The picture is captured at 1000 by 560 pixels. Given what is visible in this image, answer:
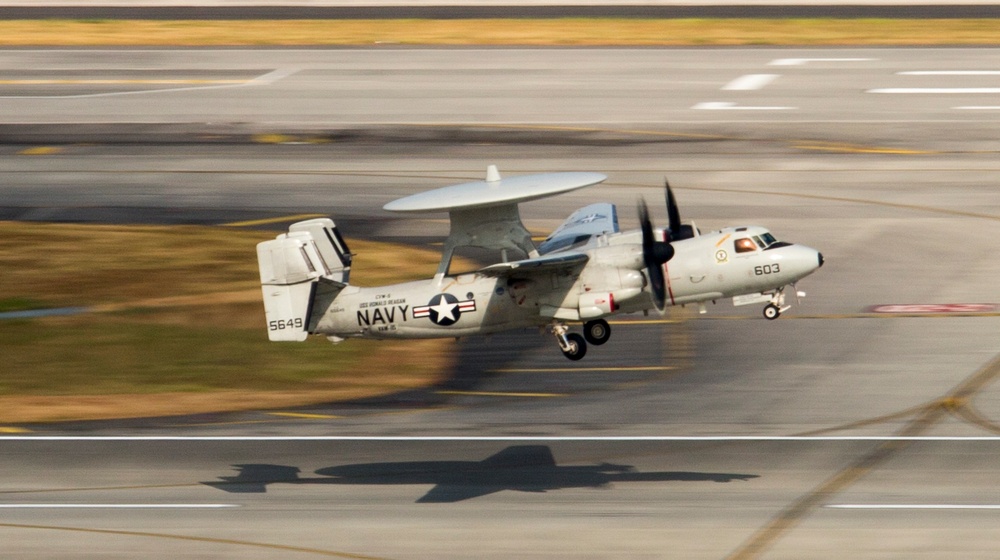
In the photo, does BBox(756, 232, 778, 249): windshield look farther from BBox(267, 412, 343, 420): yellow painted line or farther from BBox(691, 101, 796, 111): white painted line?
BBox(691, 101, 796, 111): white painted line

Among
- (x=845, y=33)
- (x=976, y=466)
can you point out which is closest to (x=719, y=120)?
(x=845, y=33)

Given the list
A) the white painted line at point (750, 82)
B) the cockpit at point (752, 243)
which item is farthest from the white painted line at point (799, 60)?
the cockpit at point (752, 243)

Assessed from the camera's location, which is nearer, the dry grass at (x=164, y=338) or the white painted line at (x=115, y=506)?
the white painted line at (x=115, y=506)

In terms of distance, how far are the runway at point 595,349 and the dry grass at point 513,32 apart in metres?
2.83

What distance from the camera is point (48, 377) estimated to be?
43469mm

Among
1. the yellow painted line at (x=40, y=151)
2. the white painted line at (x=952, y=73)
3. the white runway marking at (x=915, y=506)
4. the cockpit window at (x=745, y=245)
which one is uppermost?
the yellow painted line at (x=40, y=151)

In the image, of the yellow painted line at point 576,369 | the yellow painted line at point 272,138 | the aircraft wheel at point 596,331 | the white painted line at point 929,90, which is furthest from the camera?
the white painted line at point 929,90

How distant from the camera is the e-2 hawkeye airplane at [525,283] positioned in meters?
30.7

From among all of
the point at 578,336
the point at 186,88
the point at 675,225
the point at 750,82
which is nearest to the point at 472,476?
the point at 578,336

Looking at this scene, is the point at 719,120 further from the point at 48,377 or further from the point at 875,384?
the point at 48,377

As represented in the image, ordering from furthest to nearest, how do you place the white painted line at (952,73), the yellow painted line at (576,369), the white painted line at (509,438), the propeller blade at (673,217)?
1. the white painted line at (952,73)
2. the yellow painted line at (576,369)
3. the white painted line at (509,438)
4. the propeller blade at (673,217)

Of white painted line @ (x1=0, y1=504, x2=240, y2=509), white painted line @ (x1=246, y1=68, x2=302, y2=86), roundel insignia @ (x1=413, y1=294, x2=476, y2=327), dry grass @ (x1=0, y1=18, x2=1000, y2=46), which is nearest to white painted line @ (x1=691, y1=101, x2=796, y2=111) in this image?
dry grass @ (x1=0, y1=18, x2=1000, y2=46)

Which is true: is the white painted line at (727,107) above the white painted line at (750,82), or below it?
below

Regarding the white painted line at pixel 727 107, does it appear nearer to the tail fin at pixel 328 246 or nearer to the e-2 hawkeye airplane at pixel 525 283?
the e-2 hawkeye airplane at pixel 525 283
